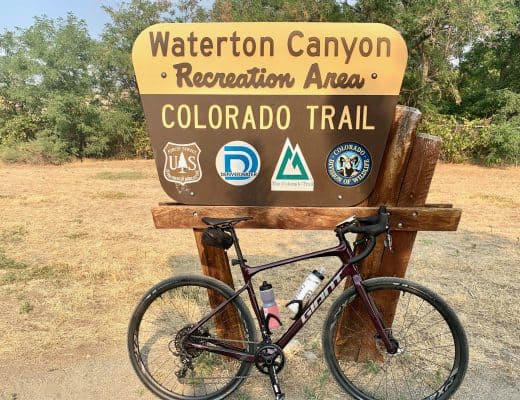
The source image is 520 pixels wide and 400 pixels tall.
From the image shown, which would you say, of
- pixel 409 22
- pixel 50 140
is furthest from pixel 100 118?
pixel 409 22

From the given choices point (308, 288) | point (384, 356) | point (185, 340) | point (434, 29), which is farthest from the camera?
point (434, 29)

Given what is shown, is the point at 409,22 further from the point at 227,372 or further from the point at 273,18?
the point at 227,372

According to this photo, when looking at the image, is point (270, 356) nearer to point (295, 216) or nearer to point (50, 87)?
point (295, 216)

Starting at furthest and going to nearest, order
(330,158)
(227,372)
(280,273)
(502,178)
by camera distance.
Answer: (502,178) → (280,273) → (227,372) → (330,158)

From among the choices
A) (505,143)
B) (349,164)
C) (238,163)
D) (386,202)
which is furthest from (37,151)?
(505,143)

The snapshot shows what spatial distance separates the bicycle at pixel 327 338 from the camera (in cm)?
237

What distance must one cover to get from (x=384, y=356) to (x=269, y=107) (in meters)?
1.77

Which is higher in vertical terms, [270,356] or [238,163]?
[238,163]

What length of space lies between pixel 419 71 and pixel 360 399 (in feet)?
46.6

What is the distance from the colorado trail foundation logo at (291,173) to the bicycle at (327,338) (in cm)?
34

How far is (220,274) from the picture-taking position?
279cm

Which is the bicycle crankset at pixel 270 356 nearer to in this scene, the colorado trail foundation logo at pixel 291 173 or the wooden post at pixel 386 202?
the wooden post at pixel 386 202

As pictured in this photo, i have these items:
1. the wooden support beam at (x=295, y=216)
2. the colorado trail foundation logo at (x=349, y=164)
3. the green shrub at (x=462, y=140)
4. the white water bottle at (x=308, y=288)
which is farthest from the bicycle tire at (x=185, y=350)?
the green shrub at (x=462, y=140)

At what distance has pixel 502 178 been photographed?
11438 mm
